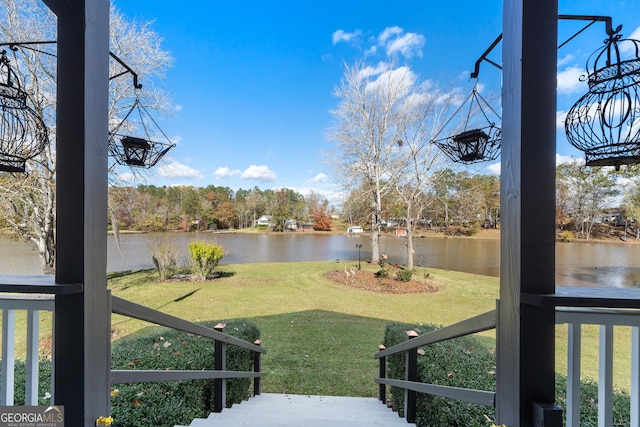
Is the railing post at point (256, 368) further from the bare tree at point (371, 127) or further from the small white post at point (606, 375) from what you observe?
the bare tree at point (371, 127)

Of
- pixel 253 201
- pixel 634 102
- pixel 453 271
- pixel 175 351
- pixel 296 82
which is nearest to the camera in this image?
pixel 634 102

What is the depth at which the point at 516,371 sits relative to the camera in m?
0.80

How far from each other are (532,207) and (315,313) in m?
4.89

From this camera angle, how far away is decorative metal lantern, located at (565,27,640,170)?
1158 millimetres

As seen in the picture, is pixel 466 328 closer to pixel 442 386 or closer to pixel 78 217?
pixel 442 386

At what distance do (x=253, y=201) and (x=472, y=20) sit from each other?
46.7 ft

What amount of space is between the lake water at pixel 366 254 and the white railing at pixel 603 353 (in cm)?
44

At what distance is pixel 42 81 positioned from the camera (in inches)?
212

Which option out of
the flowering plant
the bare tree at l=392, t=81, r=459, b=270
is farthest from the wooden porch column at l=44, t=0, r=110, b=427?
the bare tree at l=392, t=81, r=459, b=270

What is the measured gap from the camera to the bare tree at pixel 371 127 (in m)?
8.70

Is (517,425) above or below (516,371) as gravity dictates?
below

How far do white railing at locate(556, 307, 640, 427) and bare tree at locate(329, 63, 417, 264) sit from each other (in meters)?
8.32

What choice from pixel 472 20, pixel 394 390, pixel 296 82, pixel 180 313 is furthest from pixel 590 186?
pixel 296 82

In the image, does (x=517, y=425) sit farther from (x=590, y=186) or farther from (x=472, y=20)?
(x=472, y=20)
